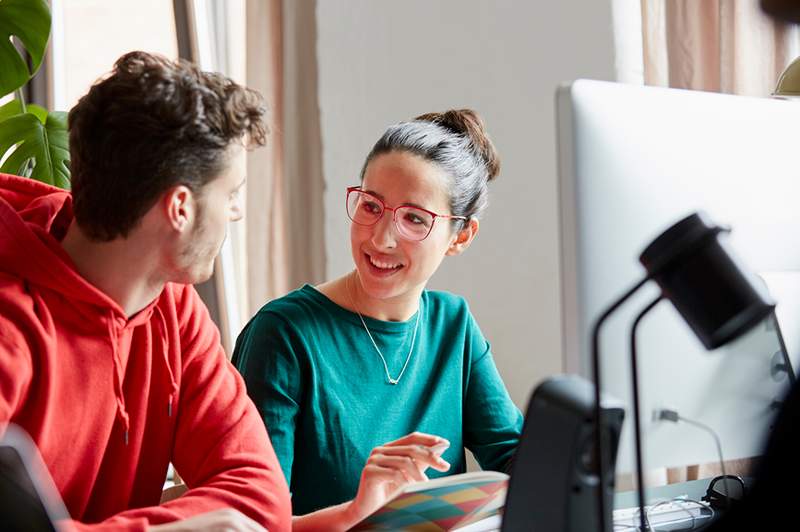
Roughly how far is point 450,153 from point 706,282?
0.96 m

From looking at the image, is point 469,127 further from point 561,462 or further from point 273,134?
point 273,134

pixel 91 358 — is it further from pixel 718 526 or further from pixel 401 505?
pixel 718 526

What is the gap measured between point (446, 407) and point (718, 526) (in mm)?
1237

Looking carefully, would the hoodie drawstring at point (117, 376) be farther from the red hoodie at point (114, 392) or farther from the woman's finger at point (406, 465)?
the woman's finger at point (406, 465)

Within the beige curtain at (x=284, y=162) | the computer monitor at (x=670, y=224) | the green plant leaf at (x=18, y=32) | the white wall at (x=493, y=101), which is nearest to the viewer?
the computer monitor at (x=670, y=224)

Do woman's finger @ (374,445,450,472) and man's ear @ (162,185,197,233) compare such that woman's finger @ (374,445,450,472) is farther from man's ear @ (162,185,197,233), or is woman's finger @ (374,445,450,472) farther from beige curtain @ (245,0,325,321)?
beige curtain @ (245,0,325,321)

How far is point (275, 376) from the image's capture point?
1521 millimetres

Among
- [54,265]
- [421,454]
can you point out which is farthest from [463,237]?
[54,265]

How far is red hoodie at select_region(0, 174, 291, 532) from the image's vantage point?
1.11m

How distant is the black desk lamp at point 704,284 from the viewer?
2.36 feet

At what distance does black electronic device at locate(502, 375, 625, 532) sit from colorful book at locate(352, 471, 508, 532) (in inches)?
7.7

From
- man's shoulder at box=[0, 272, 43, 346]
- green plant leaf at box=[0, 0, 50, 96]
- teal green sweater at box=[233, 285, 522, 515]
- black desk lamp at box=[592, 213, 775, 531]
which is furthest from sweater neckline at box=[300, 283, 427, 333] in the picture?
black desk lamp at box=[592, 213, 775, 531]

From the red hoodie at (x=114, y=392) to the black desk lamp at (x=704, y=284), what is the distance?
66 centimetres

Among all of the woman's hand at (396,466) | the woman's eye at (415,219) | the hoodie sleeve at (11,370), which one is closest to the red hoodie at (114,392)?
the hoodie sleeve at (11,370)
